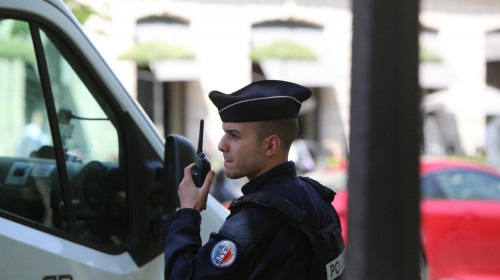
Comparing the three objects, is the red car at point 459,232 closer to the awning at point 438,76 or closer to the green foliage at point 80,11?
the green foliage at point 80,11

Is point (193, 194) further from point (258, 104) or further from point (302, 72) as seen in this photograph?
point (302, 72)

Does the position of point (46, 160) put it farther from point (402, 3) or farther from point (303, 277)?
point (402, 3)

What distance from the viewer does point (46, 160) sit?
9.97 feet

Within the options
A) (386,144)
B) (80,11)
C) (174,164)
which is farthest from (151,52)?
(386,144)

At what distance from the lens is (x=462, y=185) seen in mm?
8758

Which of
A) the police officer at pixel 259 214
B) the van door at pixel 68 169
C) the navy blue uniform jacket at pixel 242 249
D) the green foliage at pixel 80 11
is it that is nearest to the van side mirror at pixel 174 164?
the van door at pixel 68 169

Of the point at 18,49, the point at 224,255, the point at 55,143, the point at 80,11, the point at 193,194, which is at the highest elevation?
the point at 80,11

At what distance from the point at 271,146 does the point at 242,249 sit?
0.33 m

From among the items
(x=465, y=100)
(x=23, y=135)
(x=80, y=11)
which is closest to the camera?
(x=23, y=135)

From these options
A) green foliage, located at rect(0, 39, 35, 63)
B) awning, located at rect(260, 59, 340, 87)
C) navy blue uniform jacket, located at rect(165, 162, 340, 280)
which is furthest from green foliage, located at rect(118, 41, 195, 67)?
navy blue uniform jacket, located at rect(165, 162, 340, 280)

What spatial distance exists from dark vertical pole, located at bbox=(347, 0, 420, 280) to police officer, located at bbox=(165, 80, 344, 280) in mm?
689

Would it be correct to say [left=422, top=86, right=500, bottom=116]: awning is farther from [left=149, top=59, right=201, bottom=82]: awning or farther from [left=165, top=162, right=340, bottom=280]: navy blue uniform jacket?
[left=165, top=162, right=340, bottom=280]: navy blue uniform jacket

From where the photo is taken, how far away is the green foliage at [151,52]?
22266mm

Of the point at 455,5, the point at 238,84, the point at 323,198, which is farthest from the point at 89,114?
the point at 455,5
